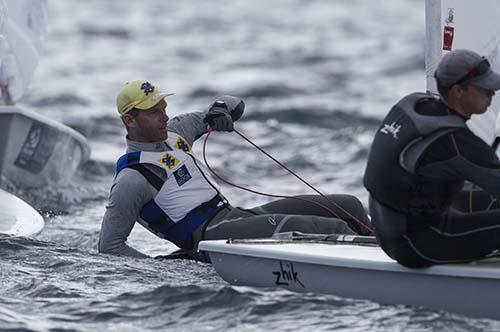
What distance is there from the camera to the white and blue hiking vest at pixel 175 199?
569cm

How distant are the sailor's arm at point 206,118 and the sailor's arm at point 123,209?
0.50m

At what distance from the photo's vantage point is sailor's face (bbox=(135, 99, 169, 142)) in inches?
226

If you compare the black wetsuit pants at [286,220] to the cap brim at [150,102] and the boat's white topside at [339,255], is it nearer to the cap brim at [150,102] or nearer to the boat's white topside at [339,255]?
the boat's white topside at [339,255]

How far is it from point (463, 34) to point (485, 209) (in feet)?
3.94

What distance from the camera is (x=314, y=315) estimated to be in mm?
4762

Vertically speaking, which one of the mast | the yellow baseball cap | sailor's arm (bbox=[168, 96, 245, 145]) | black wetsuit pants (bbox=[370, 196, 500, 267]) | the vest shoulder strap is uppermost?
the mast

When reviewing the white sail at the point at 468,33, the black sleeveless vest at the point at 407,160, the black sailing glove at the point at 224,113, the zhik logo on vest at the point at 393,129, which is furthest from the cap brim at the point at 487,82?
the black sailing glove at the point at 224,113

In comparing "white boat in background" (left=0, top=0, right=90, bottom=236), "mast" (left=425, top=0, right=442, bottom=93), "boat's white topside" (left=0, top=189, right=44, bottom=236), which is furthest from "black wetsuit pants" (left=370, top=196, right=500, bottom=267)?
"white boat in background" (left=0, top=0, right=90, bottom=236)

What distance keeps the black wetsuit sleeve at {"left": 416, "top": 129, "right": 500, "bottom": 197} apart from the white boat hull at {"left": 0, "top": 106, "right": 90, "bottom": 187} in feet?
14.4

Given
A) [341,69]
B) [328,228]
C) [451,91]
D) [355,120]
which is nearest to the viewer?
[451,91]

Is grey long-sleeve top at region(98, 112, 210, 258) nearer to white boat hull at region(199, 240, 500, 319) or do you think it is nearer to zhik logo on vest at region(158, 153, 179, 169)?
zhik logo on vest at region(158, 153, 179, 169)

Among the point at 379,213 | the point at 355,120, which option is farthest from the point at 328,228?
the point at 355,120

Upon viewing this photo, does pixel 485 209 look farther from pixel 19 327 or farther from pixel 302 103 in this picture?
pixel 302 103

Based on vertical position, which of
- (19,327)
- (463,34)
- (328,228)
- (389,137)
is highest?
(463,34)
